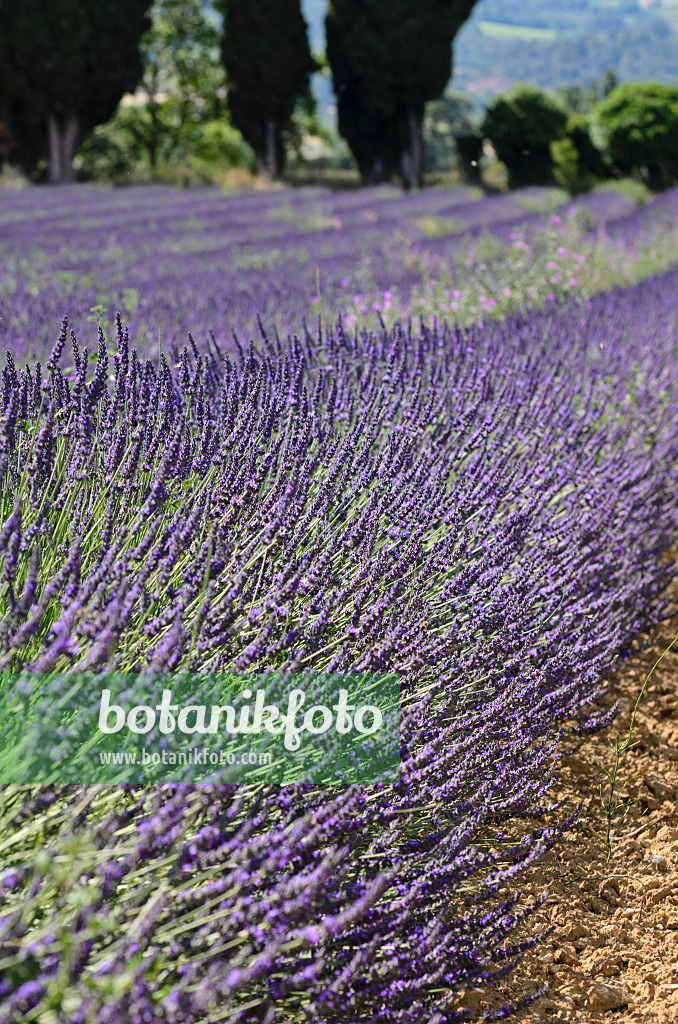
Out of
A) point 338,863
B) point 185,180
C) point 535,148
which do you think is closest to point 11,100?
point 185,180

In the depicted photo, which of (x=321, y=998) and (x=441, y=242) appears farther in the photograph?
(x=441, y=242)

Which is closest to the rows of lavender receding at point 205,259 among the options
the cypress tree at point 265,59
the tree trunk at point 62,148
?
the tree trunk at point 62,148

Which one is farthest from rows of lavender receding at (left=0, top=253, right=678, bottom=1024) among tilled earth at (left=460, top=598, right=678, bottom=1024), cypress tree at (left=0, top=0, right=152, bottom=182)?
cypress tree at (left=0, top=0, right=152, bottom=182)

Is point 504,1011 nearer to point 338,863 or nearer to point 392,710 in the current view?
point 338,863

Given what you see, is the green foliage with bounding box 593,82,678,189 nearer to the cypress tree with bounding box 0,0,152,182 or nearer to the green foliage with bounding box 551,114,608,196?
the green foliage with bounding box 551,114,608,196

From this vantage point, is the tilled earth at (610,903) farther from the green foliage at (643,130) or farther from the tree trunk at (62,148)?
the green foliage at (643,130)

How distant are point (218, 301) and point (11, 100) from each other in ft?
81.4

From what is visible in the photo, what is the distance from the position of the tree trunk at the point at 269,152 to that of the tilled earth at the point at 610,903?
93.8ft

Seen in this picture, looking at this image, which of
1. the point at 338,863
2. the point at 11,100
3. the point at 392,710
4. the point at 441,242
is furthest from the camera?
the point at 11,100

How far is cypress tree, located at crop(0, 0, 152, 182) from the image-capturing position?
23.0 m

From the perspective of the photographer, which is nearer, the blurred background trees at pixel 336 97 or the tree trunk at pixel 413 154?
the blurred background trees at pixel 336 97

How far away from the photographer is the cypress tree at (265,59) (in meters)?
26.5

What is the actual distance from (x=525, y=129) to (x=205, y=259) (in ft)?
78.8

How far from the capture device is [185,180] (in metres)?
28.2
